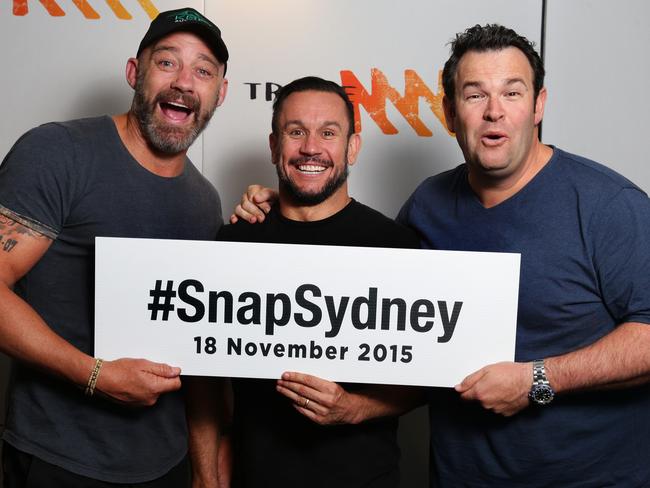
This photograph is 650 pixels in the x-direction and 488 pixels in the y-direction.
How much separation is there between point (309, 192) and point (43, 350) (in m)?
0.66

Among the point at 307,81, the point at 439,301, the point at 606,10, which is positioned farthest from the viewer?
the point at 606,10

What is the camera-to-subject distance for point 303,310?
1332mm

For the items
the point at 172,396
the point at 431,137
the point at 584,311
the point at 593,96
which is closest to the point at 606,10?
the point at 593,96

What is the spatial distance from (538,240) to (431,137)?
0.95m

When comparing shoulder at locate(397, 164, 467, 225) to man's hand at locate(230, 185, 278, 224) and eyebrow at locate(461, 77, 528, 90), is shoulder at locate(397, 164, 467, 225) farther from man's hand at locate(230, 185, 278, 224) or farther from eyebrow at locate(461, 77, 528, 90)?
man's hand at locate(230, 185, 278, 224)

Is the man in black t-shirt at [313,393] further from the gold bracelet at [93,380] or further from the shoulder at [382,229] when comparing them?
the gold bracelet at [93,380]

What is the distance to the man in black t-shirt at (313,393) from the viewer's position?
4.59 feet

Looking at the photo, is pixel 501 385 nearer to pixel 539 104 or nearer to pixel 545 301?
pixel 545 301

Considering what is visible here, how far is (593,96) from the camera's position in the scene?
2217mm

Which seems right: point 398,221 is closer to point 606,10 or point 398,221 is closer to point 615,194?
point 615,194

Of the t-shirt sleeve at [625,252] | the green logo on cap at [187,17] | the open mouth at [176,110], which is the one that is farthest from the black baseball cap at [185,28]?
the t-shirt sleeve at [625,252]

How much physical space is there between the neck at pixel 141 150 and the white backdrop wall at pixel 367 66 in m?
0.74

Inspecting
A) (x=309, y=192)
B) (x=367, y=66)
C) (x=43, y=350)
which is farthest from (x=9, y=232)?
(x=367, y=66)

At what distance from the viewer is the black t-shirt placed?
55.4 inches
